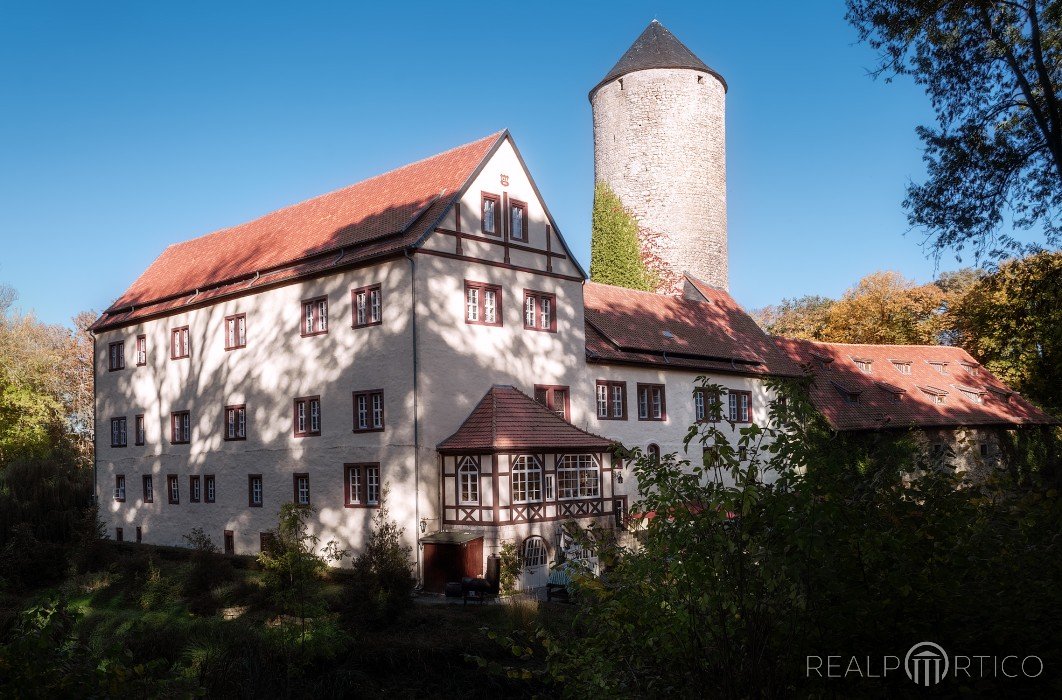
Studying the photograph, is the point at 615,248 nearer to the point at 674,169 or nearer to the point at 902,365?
the point at 674,169

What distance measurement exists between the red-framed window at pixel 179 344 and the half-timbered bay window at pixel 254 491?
5.46 m

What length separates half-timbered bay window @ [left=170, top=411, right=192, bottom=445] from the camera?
29.9m

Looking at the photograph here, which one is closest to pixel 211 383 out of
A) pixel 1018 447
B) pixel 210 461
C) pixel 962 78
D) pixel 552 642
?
pixel 210 461

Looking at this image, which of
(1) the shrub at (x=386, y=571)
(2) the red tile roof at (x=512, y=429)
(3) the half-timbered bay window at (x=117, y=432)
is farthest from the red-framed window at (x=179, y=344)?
(2) the red tile roof at (x=512, y=429)

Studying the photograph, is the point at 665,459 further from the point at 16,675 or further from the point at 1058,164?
the point at 1058,164

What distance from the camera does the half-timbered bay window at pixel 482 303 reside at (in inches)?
949

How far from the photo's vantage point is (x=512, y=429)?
22.9 metres

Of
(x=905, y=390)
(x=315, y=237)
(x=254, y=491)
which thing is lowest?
(x=254, y=491)

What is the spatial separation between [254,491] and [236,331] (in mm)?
4816

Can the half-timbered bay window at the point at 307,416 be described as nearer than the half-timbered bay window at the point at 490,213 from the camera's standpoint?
No

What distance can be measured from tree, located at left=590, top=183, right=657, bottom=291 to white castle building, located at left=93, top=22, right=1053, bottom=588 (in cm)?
780

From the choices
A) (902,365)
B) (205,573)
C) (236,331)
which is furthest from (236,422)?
(902,365)

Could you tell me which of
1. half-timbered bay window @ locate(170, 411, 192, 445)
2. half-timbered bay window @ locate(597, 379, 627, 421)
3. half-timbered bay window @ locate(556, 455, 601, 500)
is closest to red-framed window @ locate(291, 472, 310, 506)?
half-timbered bay window @ locate(170, 411, 192, 445)

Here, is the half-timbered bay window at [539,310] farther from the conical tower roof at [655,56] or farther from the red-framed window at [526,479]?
the conical tower roof at [655,56]
